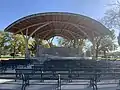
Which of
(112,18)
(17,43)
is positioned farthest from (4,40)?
(112,18)

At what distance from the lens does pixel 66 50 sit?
47438 millimetres

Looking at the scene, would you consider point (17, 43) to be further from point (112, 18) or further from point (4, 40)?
point (112, 18)

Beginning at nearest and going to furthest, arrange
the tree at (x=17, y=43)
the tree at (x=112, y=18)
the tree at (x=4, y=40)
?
the tree at (x=112, y=18)
the tree at (x=4, y=40)
the tree at (x=17, y=43)

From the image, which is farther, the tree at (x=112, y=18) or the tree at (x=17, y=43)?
the tree at (x=17, y=43)

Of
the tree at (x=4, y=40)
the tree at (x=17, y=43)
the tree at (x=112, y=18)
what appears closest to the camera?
the tree at (x=112, y=18)

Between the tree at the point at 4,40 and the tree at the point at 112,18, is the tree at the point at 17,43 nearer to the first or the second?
the tree at the point at 4,40

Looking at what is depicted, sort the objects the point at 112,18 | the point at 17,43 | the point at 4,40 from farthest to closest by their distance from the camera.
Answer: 1. the point at 17,43
2. the point at 4,40
3. the point at 112,18

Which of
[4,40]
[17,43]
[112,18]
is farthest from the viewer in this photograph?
[17,43]

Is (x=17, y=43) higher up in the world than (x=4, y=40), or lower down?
lower down

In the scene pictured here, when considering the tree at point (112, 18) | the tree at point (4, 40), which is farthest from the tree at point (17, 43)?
the tree at point (112, 18)

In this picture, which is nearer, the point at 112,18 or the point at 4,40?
the point at 112,18

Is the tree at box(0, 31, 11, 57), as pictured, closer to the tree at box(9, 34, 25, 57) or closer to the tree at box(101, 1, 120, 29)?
the tree at box(9, 34, 25, 57)

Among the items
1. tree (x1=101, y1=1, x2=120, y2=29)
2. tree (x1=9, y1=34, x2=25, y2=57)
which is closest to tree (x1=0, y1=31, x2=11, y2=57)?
tree (x1=9, y1=34, x2=25, y2=57)

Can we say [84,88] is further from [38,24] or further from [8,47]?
[8,47]
